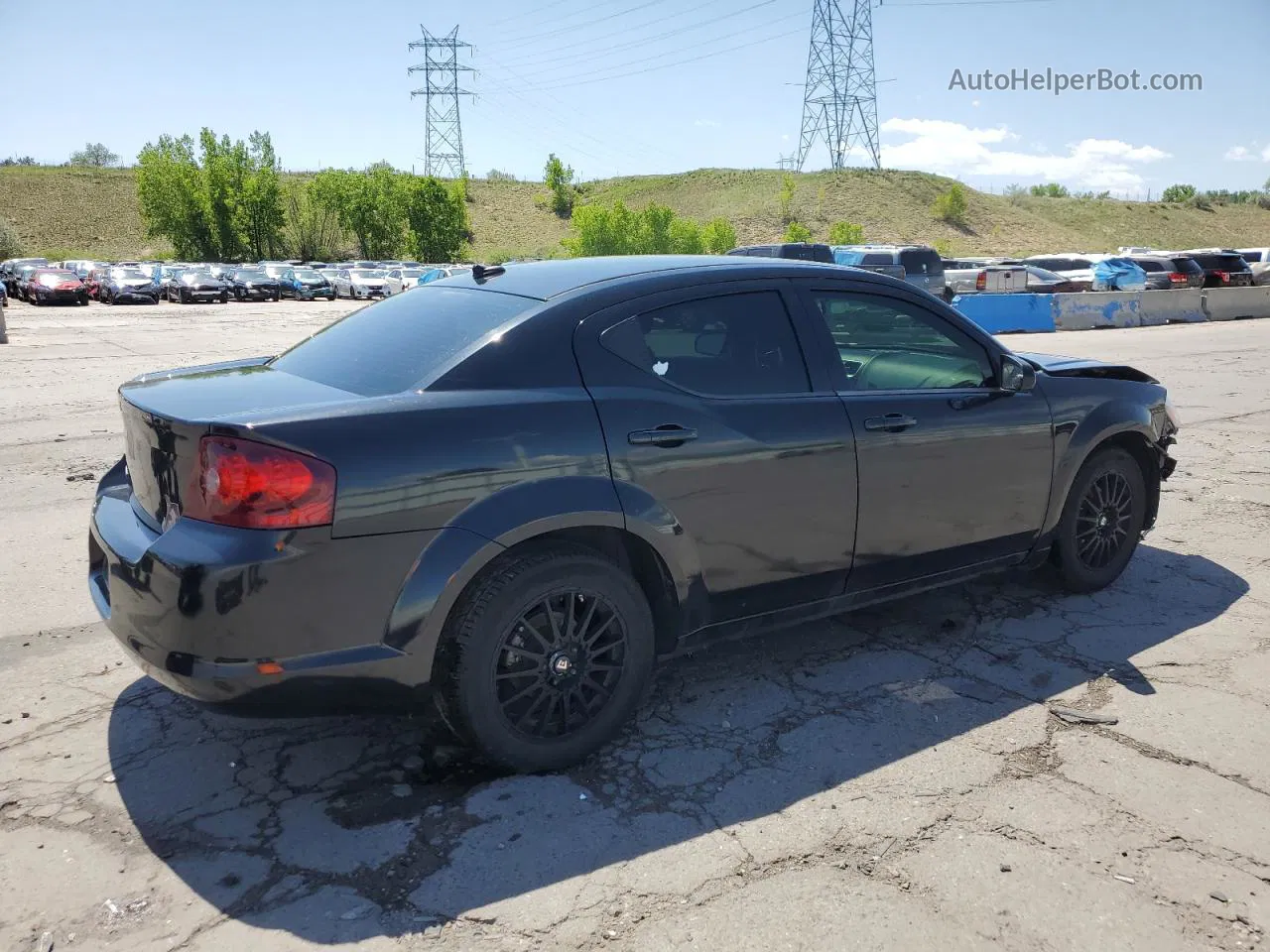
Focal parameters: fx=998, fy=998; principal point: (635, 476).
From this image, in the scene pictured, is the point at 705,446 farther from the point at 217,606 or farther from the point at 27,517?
the point at 27,517

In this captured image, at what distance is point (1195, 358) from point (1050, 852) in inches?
639

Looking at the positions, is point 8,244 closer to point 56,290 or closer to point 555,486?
point 56,290

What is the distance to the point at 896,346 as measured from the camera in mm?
4379

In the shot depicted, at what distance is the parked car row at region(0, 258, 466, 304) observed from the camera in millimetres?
37312

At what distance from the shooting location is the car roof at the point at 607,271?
369 cm

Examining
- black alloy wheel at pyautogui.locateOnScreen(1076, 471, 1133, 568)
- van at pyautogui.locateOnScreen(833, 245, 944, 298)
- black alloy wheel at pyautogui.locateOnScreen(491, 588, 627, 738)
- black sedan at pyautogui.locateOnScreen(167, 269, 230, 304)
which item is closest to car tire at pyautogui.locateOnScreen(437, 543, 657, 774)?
black alloy wheel at pyautogui.locateOnScreen(491, 588, 627, 738)

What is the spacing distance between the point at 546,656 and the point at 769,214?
297 feet

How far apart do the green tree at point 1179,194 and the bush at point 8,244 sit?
11531cm

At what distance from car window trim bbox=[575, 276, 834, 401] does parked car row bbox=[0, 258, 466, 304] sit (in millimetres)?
35149

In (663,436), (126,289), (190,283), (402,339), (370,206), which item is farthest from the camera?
(370,206)

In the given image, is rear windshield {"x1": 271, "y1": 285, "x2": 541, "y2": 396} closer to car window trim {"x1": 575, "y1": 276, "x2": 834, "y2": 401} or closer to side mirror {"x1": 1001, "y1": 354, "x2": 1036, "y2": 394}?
car window trim {"x1": 575, "y1": 276, "x2": 834, "y2": 401}

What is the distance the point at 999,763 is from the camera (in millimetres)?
3414

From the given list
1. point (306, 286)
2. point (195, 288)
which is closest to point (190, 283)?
point (195, 288)

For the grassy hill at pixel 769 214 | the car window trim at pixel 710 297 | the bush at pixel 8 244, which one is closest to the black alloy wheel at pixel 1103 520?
the car window trim at pixel 710 297
